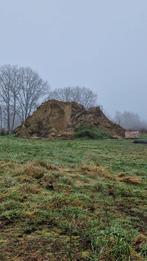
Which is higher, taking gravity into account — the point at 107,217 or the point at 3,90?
the point at 3,90

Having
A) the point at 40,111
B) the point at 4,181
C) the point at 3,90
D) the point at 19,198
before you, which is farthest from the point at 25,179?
the point at 3,90

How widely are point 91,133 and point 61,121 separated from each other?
11.2ft

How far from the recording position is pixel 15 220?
460 cm

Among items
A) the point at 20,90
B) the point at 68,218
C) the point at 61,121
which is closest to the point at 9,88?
the point at 20,90

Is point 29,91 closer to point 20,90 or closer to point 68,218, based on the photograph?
point 20,90

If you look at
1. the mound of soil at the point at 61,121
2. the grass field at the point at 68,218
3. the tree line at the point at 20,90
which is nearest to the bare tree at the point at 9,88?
the tree line at the point at 20,90

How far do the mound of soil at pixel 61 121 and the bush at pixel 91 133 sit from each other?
0.48m

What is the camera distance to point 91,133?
94.0ft

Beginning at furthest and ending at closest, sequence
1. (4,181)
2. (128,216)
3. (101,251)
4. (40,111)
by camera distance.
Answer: (40,111), (4,181), (128,216), (101,251)

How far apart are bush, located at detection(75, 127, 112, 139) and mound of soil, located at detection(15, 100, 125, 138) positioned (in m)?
0.48

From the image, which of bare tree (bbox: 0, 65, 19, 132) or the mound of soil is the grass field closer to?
the mound of soil

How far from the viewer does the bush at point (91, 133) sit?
2839 centimetres

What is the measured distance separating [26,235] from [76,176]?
143 inches

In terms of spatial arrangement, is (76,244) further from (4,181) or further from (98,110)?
(98,110)
